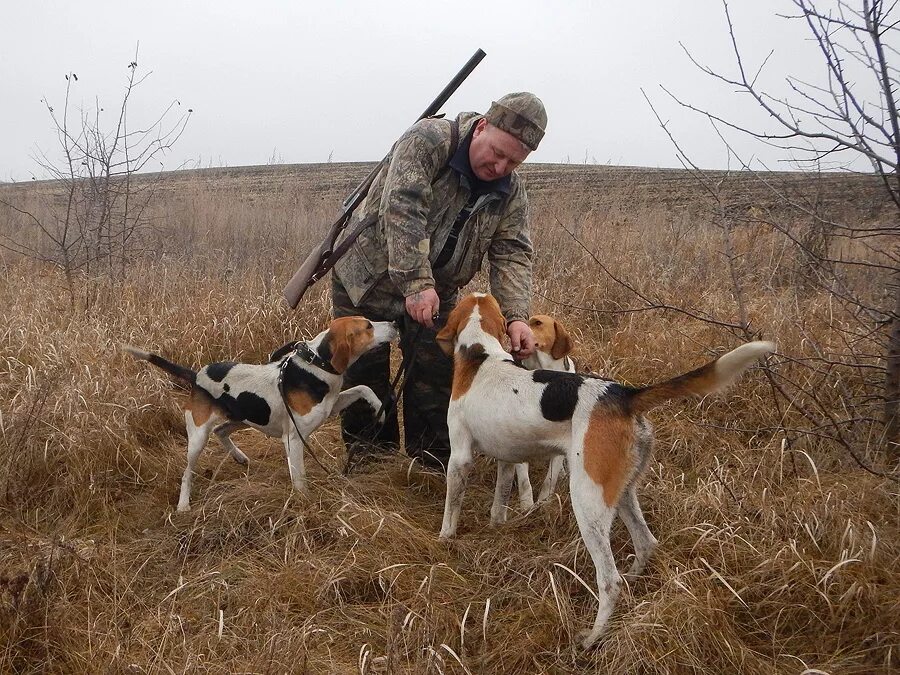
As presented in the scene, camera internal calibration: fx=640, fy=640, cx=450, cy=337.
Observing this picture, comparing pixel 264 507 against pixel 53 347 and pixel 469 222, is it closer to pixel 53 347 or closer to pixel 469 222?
pixel 469 222

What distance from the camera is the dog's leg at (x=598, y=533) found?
2717mm

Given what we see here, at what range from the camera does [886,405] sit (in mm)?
3693

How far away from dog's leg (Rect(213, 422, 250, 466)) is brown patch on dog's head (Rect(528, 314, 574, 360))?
217cm

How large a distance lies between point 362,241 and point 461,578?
2.15 meters

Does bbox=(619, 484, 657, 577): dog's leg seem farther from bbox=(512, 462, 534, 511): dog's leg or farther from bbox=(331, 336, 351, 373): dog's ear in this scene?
bbox=(331, 336, 351, 373): dog's ear

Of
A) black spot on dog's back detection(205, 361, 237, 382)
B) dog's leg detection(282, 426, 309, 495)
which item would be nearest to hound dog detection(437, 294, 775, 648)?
dog's leg detection(282, 426, 309, 495)

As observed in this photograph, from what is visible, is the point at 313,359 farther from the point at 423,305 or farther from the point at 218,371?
the point at 423,305

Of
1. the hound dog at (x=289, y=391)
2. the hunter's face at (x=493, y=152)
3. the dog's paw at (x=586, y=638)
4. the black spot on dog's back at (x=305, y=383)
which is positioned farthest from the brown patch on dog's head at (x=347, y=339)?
the dog's paw at (x=586, y=638)

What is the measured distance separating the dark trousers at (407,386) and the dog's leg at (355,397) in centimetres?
11

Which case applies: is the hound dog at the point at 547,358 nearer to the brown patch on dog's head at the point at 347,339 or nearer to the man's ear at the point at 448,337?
the man's ear at the point at 448,337

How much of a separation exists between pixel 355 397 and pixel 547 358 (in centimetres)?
131

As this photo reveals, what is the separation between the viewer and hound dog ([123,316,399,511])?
400 cm

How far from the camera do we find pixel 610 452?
2750 millimetres

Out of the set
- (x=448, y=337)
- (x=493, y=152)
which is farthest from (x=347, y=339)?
(x=493, y=152)
